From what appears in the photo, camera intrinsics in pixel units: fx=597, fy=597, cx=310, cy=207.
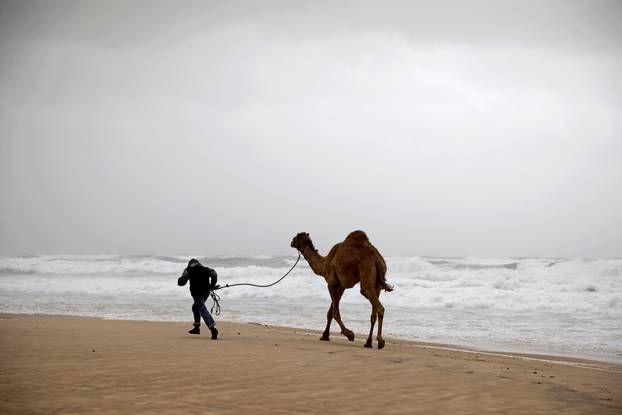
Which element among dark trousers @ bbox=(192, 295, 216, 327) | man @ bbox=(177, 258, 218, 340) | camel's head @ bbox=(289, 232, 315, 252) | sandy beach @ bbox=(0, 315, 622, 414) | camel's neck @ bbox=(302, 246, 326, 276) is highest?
camel's head @ bbox=(289, 232, 315, 252)

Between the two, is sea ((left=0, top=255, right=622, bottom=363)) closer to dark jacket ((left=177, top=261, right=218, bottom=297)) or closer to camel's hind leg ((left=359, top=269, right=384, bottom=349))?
camel's hind leg ((left=359, top=269, right=384, bottom=349))

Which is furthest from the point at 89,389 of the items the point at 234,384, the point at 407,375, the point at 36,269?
the point at 36,269

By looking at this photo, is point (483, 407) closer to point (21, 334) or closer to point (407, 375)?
point (407, 375)

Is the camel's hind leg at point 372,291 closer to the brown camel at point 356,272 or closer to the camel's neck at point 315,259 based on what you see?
the brown camel at point 356,272

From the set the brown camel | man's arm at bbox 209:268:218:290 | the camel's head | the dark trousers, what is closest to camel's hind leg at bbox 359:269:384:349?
the brown camel

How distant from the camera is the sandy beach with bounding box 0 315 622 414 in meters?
5.87

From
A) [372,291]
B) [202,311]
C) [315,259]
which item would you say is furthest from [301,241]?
[202,311]

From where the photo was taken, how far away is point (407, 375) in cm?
799

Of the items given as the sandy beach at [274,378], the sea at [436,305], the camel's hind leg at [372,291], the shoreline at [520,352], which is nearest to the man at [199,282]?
the sandy beach at [274,378]

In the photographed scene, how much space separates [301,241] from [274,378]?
659 centimetres

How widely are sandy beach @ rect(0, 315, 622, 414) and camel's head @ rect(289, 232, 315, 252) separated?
113 inches

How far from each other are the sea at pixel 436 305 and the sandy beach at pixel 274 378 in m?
3.68

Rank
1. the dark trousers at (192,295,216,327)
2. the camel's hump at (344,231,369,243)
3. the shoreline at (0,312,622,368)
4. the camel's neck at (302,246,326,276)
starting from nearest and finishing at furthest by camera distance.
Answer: the shoreline at (0,312,622,368), the dark trousers at (192,295,216,327), the camel's hump at (344,231,369,243), the camel's neck at (302,246,326,276)

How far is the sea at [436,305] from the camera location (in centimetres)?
1506
